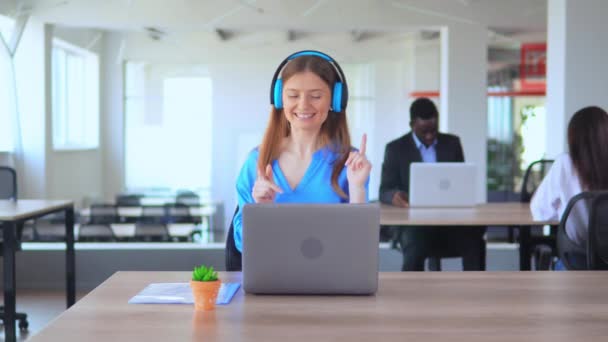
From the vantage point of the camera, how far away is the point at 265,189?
2414 mm

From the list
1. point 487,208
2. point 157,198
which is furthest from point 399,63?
point 487,208

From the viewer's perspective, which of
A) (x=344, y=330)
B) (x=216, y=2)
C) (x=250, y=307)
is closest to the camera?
(x=344, y=330)

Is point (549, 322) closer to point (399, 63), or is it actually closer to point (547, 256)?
point (547, 256)

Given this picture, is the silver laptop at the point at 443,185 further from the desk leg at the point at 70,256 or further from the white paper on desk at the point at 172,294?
the white paper on desk at the point at 172,294

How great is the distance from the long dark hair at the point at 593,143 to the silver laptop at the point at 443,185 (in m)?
0.82

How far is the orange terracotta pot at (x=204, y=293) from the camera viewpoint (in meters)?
1.92

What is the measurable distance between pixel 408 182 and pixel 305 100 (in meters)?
2.66

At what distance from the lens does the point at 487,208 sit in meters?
4.84

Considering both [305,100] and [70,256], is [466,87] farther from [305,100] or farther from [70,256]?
[305,100]

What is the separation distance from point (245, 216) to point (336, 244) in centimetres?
25

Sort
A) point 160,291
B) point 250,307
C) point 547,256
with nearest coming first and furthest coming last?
1. point 250,307
2. point 160,291
3. point 547,256

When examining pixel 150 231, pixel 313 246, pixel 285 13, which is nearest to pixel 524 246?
pixel 313 246

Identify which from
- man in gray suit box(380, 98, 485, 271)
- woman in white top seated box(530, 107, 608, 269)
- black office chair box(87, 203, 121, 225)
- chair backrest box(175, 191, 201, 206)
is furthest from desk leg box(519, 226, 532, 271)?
chair backrest box(175, 191, 201, 206)

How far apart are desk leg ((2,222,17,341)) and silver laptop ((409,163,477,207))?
7.57ft
